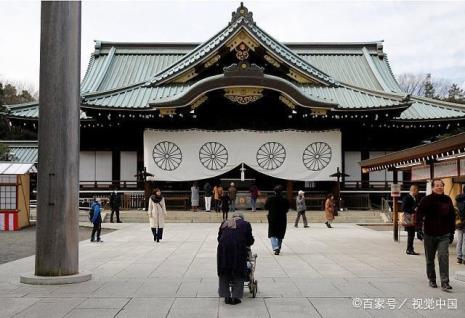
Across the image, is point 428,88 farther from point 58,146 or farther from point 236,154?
point 58,146

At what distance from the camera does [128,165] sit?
1140 inches

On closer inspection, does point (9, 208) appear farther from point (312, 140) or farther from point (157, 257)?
point (312, 140)

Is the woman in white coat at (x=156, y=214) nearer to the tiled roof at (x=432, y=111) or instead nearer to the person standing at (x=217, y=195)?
the person standing at (x=217, y=195)

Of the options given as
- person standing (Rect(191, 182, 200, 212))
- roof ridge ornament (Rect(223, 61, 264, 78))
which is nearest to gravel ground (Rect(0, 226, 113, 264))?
person standing (Rect(191, 182, 200, 212))

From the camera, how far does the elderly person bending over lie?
7.43 meters

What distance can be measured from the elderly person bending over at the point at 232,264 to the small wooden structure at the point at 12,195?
51.0 feet

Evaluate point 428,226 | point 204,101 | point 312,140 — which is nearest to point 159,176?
point 204,101

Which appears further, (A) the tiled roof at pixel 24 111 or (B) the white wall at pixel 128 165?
(B) the white wall at pixel 128 165

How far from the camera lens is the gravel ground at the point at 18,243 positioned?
13259 millimetres

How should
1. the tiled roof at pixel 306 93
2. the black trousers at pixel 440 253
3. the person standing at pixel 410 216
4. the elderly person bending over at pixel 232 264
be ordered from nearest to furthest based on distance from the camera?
1. the elderly person bending over at pixel 232 264
2. the black trousers at pixel 440 253
3. the person standing at pixel 410 216
4. the tiled roof at pixel 306 93

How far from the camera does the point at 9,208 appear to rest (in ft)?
69.5

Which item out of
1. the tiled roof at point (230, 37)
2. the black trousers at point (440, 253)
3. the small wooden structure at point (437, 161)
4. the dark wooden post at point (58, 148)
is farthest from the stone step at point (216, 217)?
the black trousers at point (440, 253)

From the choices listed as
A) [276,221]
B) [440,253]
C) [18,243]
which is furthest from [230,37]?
[440,253]

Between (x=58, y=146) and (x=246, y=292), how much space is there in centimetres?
385
